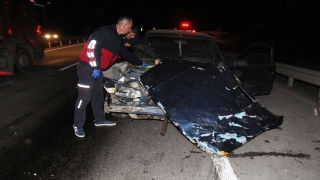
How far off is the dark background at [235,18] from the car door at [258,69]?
753cm

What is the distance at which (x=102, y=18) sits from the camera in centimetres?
7319

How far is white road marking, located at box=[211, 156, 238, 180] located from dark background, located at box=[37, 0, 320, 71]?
10604mm

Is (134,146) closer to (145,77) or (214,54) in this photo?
(145,77)

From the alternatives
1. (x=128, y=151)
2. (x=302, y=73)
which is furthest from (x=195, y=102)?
(x=302, y=73)

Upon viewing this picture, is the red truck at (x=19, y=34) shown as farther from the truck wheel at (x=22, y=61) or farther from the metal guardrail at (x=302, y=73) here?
the metal guardrail at (x=302, y=73)

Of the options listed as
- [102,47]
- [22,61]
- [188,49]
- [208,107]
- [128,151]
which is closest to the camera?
[208,107]

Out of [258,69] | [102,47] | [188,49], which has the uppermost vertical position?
[102,47]

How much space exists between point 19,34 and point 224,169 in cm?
862

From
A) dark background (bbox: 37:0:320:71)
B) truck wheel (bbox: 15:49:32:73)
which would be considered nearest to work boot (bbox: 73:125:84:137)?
truck wheel (bbox: 15:49:32:73)

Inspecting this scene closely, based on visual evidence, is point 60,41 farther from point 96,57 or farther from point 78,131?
point 96,57

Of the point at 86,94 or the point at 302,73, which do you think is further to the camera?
the point at 302,73

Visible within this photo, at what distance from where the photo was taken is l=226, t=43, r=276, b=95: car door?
586 centimetres

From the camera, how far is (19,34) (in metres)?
9.59

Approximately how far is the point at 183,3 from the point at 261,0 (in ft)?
152
